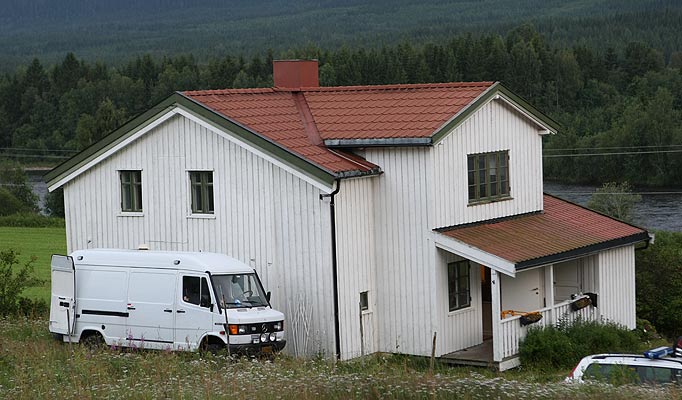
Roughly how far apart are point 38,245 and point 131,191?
22992 mm

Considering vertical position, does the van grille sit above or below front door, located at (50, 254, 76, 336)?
below

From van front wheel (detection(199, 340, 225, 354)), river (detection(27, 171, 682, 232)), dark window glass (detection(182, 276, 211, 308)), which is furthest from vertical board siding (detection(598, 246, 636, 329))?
river (detection(27, 171, 682, 232))

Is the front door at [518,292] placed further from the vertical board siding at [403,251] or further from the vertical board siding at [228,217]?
the vertical board siding at [228,217]

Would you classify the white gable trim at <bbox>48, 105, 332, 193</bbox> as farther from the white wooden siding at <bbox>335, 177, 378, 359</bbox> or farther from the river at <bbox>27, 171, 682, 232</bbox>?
the river at <bbox>27, 171, 682, 232</bbox>

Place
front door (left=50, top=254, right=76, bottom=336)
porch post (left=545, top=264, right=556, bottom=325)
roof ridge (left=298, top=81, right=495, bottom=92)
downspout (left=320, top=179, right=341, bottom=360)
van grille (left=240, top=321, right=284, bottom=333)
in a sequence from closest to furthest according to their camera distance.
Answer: van grille (left=240, top=321, right=284, bottom=333) → downspout (left=320, top=179, right=341, bottom=360) → front door (left=50, top=254, right=76, bottom=336) → porch post (left=545, top=264, right=556, bottom=325) → roof ridge (left=298, top=81, right=495, bottom=92)

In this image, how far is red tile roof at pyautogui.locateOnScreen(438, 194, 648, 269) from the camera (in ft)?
76.4

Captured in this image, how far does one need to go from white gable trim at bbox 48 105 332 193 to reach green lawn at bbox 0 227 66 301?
29.1ft

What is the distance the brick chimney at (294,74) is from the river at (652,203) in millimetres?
33464

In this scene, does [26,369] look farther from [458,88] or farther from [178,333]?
[458,88]

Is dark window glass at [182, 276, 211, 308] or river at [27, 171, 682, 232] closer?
dark window glass at [182, 276, 211, 308]

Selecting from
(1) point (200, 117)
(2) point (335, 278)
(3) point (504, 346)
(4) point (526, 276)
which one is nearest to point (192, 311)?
(2) point (335, 278)

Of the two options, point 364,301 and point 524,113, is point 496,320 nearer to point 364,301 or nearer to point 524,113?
point 364,301

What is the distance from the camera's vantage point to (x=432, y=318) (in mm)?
23281

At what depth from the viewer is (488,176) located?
82.6ft
